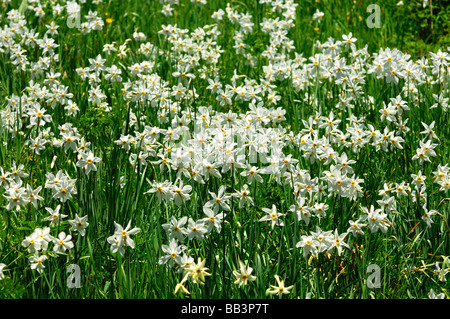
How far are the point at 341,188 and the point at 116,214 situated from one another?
3.98 ft

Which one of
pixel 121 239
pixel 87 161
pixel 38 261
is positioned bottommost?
pixel 38 261

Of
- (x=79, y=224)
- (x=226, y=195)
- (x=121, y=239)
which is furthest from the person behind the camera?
(x=226, y=195)

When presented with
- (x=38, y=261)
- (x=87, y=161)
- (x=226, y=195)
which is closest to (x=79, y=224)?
(x=38, y=261)

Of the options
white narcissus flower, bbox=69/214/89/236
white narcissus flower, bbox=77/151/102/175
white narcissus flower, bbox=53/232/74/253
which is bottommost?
white narcissus flower, bbox=53/232/74/253

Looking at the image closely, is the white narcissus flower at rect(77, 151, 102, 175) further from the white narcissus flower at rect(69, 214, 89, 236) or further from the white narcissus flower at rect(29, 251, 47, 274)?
the white narcissus flower at rect(29, 251, 47, 274)

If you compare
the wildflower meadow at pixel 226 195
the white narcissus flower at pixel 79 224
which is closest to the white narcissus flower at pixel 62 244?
the wildflower meadow at pixel 226 195

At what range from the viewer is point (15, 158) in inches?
153

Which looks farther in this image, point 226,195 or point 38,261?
point 226,195

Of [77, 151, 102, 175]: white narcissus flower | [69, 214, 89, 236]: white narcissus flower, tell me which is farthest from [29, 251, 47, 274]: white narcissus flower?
[77, 151, 102, 175]: white narcissus flower

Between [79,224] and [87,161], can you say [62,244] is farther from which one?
[87,161]

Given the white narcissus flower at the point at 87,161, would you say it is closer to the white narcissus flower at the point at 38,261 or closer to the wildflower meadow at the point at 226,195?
the wildflower meadow at the point at 226,195

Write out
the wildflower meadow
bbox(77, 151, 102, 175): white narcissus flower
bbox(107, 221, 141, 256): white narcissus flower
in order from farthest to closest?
bbox(77, 151, 102, 175): white narcissus flower
the wildflower meadow
bbox(107, 221, 141, 256): white narcissus flower

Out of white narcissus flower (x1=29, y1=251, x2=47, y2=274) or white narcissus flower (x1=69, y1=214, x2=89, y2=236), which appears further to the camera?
white narcissus flower (x1=69, y1=214, x2=89, y2=236)
